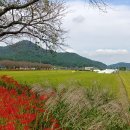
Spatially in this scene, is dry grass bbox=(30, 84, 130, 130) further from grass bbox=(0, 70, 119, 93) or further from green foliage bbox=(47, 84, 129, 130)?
grass bbox=(0, 70, 119, 93)

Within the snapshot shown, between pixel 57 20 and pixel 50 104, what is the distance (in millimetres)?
15670

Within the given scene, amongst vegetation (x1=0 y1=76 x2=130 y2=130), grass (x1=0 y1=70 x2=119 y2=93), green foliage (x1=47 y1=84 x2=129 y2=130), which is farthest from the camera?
grass (x1=0 y1=70 x2=119 y2=93)

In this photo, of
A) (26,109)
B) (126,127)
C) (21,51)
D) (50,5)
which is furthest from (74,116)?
(21,51)

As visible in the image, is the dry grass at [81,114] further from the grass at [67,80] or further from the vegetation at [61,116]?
the grass at [67,80]

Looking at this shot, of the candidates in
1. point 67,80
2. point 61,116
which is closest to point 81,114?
point 61,116

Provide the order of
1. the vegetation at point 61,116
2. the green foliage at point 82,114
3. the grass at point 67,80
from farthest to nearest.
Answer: the grass at point 67,80, the green foliage at point 82,114, the vegetation at point 61,116

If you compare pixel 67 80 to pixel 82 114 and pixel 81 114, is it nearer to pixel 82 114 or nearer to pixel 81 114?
pixel 82 114

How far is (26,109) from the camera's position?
41.1 ft

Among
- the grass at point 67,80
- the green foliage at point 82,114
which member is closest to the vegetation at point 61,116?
the green foliage at point 82,114

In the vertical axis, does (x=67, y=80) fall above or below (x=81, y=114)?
above

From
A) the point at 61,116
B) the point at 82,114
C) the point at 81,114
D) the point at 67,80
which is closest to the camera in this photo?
the point at 61,116

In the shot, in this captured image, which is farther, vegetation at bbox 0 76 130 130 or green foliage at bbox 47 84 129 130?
green foliage at bbox 47 84 129 130

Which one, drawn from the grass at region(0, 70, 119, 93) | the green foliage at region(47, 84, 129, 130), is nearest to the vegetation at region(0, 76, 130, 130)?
the green foliage at region(47, 84, 129, 130)

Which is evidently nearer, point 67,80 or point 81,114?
point 81,114
